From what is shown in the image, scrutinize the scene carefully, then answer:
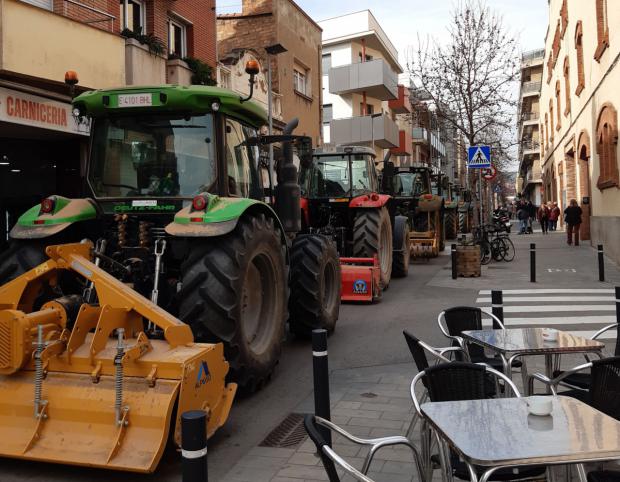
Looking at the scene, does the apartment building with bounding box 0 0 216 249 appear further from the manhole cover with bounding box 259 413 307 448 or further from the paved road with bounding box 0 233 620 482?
the manhole cover with bounding box 259 413 307 448

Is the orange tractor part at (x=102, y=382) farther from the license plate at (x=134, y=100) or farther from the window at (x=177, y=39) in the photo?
the window at (x=177, y=39)

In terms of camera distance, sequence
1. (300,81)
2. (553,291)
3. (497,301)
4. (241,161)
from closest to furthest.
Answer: (241,161) < (497,301) < (553,291) < (300,81)

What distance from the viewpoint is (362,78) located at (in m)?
34.0

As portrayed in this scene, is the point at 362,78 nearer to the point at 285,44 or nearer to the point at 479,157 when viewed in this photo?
the point at 285,44

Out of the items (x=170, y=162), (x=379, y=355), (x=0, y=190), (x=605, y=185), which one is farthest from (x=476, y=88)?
(x=170, y=162)

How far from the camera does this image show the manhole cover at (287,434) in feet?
14.9

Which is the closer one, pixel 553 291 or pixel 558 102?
pixel 553 291

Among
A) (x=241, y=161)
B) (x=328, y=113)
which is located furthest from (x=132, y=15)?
(x=328, y=113)

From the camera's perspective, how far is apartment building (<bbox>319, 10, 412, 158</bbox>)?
111 ft

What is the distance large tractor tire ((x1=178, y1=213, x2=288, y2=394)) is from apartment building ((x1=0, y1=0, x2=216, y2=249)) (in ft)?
19.4

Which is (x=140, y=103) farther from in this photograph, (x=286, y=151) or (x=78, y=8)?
(x=78, y=8)

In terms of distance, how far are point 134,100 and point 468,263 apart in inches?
390

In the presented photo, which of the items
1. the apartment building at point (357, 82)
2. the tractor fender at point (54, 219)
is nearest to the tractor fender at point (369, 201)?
the tractor fender at point (54, 219)

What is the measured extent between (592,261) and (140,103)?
1419 centimetres
